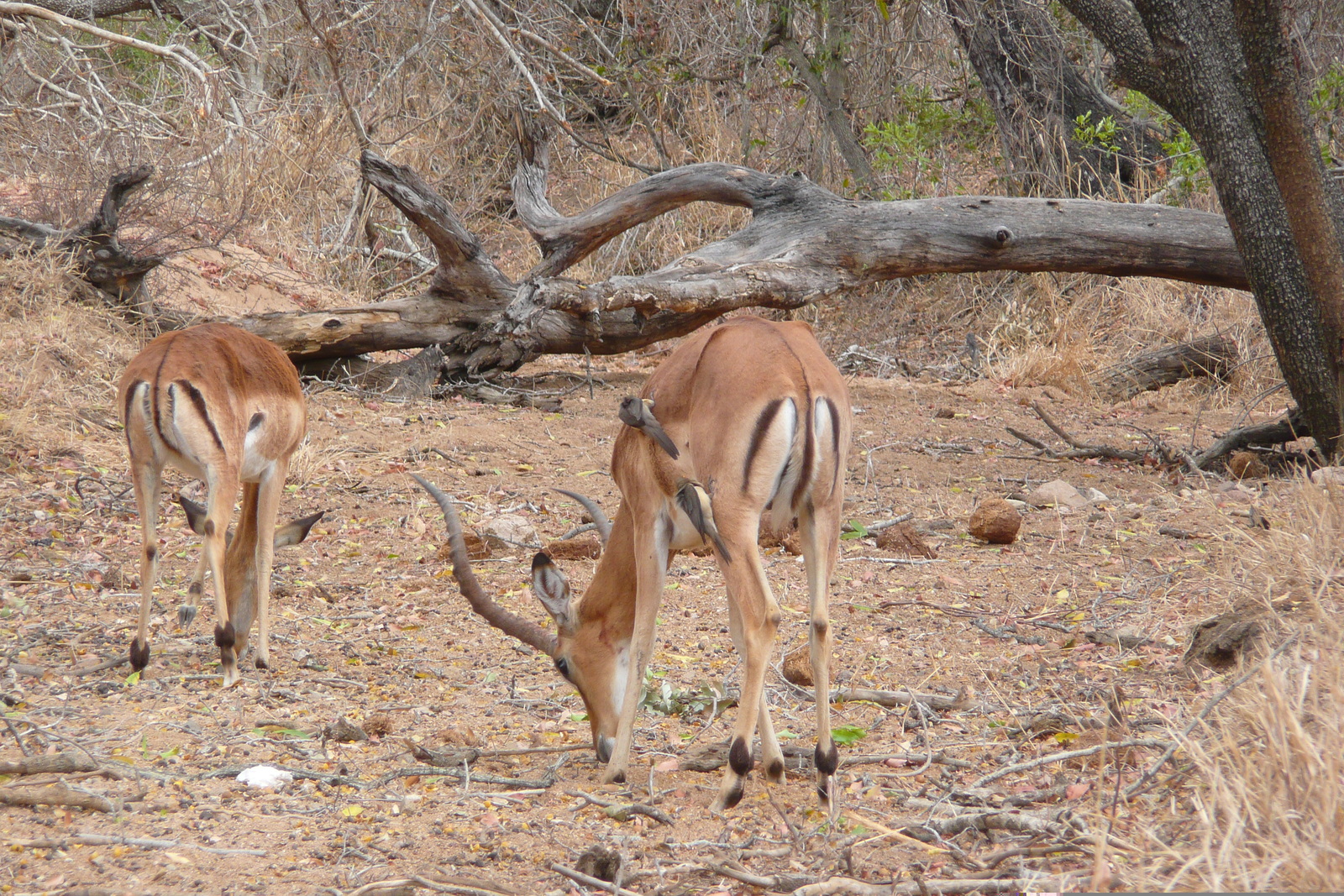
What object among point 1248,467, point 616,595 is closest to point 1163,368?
point 1248,467

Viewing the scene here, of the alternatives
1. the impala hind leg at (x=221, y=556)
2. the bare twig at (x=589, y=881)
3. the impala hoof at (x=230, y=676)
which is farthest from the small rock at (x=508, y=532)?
the bare twig at (x=589, y=881)

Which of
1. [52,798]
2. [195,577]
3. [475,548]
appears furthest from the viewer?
[475,548]

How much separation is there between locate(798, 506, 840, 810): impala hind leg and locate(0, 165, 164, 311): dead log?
7464 mm

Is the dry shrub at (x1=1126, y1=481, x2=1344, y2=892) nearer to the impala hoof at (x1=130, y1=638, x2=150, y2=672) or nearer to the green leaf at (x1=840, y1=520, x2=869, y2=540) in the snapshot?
the green leaf at (x1=840, y1=520, x2=869, y2=540)

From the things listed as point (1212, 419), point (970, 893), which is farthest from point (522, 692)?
point (1212, 419)

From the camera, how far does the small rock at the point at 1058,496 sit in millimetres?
6988

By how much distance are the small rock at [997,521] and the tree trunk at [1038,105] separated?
671 cm

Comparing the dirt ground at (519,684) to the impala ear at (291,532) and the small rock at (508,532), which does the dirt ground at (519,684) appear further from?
the impala ear at (291,532)

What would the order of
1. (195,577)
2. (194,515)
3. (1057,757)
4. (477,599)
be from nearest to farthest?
(1057,757), (477,599), (194,515), (195,577)

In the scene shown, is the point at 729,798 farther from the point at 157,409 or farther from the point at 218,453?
the point at 157,409

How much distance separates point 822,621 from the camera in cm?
346

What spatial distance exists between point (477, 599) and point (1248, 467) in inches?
221

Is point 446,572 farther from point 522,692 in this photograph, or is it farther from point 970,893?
point 970,893

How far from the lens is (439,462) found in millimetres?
7969
